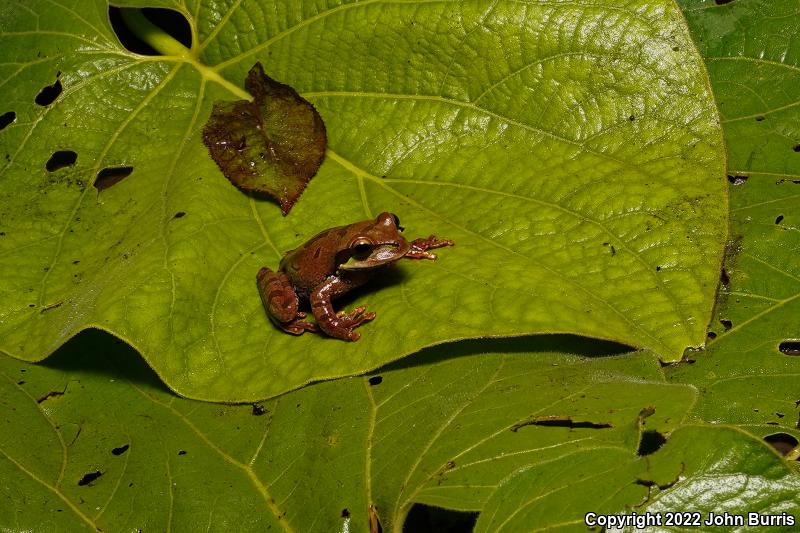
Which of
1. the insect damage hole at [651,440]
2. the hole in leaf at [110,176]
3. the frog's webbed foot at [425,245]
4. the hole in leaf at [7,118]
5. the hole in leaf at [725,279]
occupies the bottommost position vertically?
the insect damage hole at [651,440]

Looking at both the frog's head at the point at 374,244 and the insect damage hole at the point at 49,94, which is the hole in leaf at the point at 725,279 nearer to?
the frog's head at the point at 374,244

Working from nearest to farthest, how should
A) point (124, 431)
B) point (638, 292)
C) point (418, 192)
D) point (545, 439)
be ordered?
point (545, 439), point (638, 292), point (124, 431), point (418, 192)

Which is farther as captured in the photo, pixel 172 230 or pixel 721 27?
pixel 721 27

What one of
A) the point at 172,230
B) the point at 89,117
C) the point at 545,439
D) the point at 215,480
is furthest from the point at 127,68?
the point at 545,439

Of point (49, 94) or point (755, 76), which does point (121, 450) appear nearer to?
point (49, 94)

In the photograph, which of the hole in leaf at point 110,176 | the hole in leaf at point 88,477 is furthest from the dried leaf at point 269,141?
the hole in leaf at point 88,477

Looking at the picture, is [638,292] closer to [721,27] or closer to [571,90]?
[571,90]

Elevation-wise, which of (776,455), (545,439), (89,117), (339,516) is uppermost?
(89,117)

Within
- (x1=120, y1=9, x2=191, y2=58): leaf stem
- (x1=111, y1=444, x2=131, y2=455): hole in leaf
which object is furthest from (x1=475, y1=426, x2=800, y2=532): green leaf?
(x1=120, y1=9, x2=191, y2=58): leaf stem
